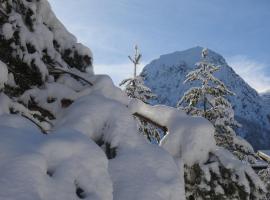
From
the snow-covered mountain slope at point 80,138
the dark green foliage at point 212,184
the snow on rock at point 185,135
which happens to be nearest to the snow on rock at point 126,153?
the snow-covered mountain slope at point 80,138

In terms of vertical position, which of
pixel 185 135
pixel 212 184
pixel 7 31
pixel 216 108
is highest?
pixel 7 31

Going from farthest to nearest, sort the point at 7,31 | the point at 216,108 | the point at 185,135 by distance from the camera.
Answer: the point at 216,108
the point at 185,135
the point at 7,31

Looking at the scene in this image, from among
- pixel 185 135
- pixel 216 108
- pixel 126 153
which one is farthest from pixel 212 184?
pixel 216 108

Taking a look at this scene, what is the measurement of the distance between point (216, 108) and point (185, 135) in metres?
18.5

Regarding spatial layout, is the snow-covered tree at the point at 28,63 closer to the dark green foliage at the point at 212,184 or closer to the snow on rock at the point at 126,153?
the snow on rock at the point at 126,153

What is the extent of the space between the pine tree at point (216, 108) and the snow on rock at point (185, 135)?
1599 cm

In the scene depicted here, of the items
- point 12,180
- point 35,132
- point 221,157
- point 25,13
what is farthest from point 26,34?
point 12,180

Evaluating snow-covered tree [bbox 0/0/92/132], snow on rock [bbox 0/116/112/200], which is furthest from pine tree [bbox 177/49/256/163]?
snow on rock [bbox 0/116/112/200]

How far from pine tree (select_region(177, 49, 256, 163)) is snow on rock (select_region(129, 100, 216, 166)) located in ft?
52.5

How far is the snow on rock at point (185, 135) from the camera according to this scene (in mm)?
6016

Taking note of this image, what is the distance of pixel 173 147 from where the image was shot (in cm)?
616

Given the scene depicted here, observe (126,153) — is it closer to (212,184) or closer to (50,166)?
(50,166)

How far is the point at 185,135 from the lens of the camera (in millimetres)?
6121

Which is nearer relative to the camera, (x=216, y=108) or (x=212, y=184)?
(x=212, y=184)
